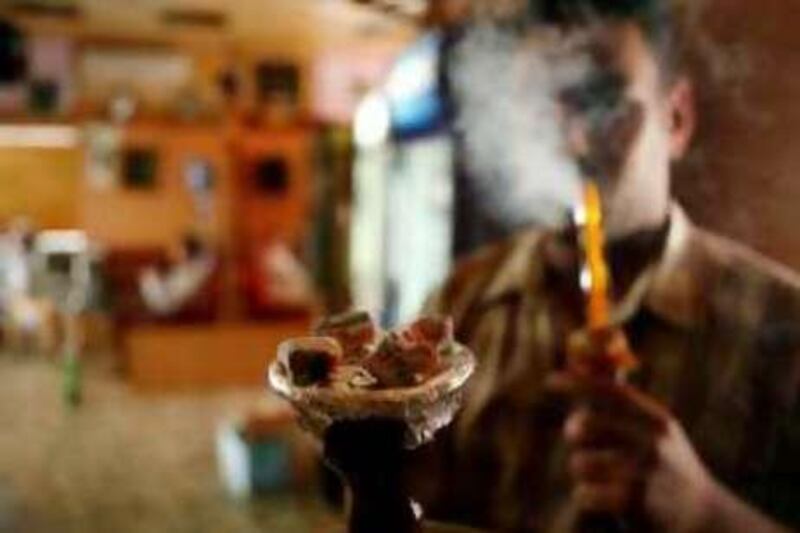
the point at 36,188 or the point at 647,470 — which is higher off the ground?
the point at 647,470

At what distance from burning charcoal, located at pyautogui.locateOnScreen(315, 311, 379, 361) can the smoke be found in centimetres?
75

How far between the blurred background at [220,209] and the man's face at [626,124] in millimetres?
68

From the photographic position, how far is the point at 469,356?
167cm

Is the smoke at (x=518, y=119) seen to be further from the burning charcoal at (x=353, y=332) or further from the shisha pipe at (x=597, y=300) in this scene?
the burning charcoal at (x=353, y=332)

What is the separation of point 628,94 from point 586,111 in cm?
11

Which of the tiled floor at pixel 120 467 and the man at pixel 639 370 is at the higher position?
the man at pixel 639 370

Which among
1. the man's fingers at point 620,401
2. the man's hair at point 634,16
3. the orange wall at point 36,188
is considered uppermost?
the man's hair at point 634,16

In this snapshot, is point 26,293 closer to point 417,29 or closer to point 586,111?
point 417,29

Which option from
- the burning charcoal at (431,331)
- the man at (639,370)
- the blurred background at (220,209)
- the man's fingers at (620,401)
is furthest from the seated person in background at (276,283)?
the burning charcoal at (431,331)

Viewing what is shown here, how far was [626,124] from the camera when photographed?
6.93 ft

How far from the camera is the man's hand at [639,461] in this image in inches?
77.8

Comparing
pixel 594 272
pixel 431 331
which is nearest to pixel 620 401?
pixel 594 272

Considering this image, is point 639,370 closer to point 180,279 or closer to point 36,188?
point 180,279

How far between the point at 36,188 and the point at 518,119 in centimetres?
1059
